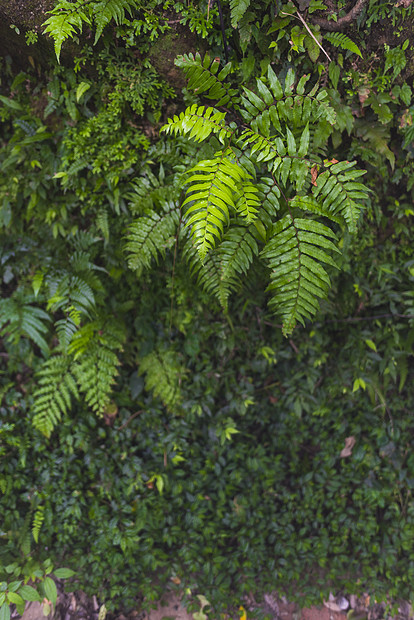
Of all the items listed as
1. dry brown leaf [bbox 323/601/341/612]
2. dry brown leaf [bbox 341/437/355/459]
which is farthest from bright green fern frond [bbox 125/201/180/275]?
dry brown leaf [bbox 323/601/341/612]

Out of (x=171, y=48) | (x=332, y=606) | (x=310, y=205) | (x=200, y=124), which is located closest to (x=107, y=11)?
(x=171, y=48)

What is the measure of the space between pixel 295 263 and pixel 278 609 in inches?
134

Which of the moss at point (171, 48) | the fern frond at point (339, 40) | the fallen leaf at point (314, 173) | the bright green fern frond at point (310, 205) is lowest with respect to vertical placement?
the bright green fern frond at point (310, 205)

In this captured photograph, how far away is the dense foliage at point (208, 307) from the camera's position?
2193mm

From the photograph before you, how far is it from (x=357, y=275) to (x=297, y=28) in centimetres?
181

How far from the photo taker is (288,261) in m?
2.12

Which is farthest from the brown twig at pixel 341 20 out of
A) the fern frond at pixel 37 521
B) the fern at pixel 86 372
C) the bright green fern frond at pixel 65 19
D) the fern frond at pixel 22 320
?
the fern frond at pixel 37 521

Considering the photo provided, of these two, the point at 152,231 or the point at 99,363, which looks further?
the point at 99,363

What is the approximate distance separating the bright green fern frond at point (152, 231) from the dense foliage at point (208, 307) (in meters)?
0.02

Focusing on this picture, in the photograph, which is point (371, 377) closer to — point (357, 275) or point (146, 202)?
point (357, 275)

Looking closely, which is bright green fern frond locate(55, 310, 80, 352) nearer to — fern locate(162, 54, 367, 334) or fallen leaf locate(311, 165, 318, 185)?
fern locate(162, 54, 367, 334)

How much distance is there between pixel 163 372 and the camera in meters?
3.17

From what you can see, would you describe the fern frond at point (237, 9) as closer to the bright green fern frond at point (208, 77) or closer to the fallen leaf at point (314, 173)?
the bright green fern frond at point (208, 77)

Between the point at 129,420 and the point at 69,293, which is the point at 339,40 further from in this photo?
the point at 129,420
